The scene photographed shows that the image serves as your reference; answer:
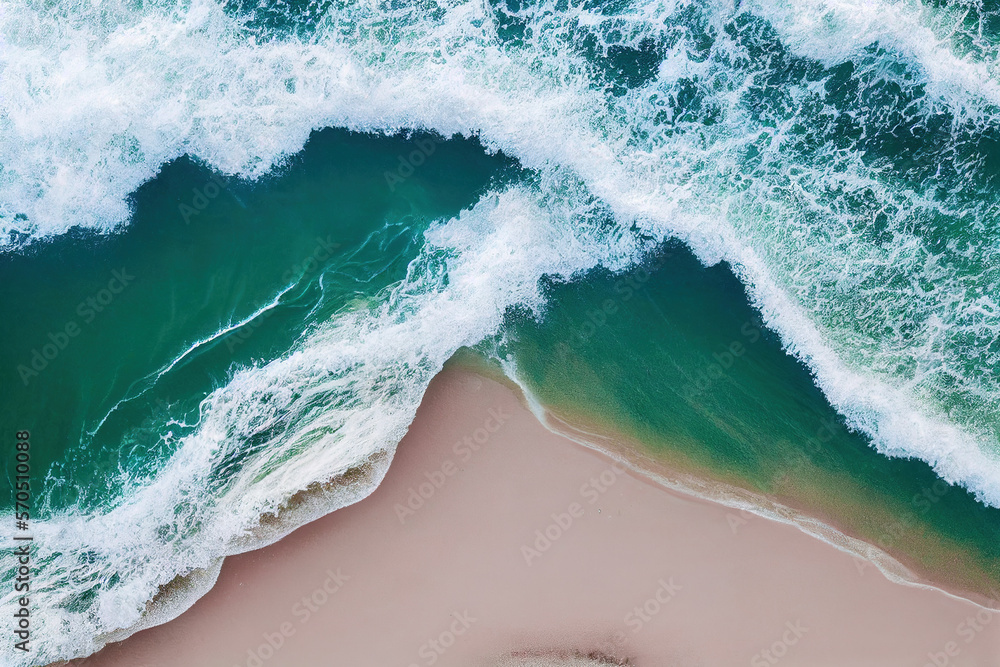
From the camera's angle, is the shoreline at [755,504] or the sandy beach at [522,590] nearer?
the sandy beach at [522,590]

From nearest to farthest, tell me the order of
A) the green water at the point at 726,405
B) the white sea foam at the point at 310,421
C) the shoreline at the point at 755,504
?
the white sea foam at the point at 310,421 → the shoreline at the point at 755,504 → the green water at the point at 726,405

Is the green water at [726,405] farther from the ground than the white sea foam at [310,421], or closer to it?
farther from the ground

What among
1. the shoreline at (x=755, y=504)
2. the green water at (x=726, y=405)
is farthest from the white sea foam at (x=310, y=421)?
the shoreline at (x=755, y=504)

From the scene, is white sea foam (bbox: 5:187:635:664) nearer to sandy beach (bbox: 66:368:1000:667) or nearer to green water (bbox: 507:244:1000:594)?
sandy beach (bbox: 66:368:1000:667)

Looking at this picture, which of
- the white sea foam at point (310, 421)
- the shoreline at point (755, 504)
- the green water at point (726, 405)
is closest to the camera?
the white sea foam at point (310, 421)

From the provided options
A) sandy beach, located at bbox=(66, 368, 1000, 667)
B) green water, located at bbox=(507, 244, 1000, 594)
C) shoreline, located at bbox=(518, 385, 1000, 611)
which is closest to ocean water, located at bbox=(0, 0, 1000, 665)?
green water, located at bbox=(507, 244, 1000, 594)

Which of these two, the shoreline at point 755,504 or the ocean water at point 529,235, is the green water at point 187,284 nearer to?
the ocean water at point 529,235

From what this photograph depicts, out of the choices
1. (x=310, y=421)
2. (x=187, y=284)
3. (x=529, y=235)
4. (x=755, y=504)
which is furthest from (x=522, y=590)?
(x=187, y=284)
